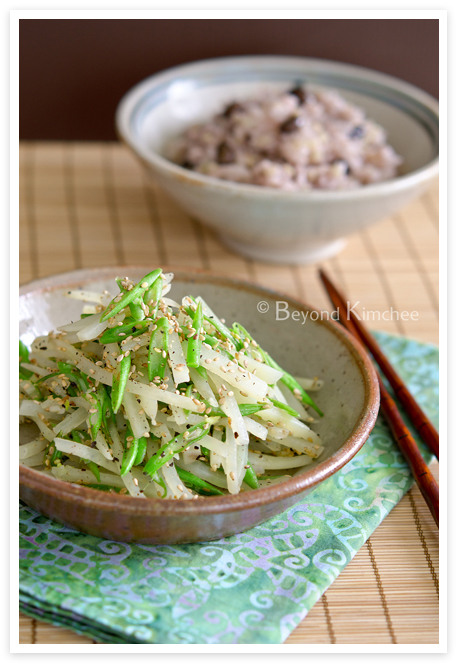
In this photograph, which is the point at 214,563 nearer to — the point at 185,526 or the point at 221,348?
the point at 185,526

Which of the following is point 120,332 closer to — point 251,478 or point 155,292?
point 155,292

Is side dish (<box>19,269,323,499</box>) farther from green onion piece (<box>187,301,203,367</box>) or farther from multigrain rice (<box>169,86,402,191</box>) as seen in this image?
multigrain rice (<box>169,86,402,191</box>)

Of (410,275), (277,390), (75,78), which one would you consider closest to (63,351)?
(277,390)

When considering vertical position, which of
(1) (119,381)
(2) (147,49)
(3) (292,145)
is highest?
(2) (147,49)

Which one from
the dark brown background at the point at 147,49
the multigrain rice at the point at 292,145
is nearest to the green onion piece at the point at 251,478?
the multigrain rice at the point at 292,145

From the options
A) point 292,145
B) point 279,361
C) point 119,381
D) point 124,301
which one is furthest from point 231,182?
point 119,381

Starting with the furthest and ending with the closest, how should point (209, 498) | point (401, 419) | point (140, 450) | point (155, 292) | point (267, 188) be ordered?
point (267, 188)
point (401, 419)
point (155, 292)
point (140, 450)
point (209, 498)
